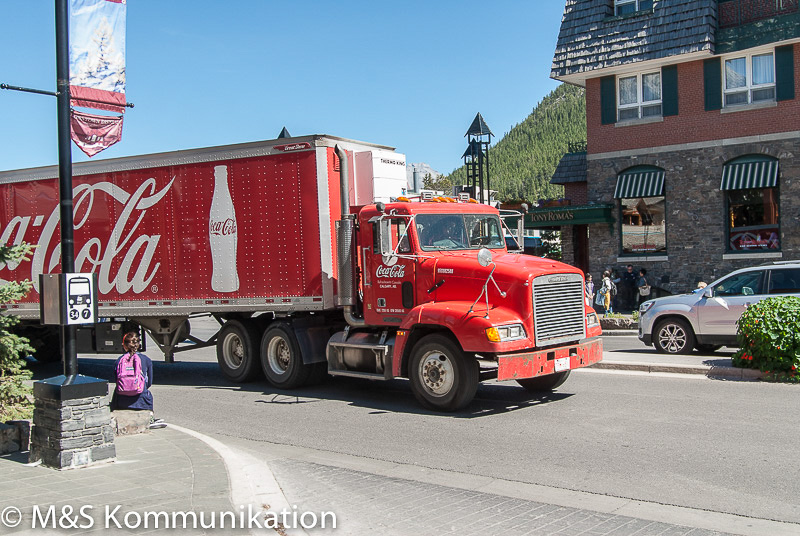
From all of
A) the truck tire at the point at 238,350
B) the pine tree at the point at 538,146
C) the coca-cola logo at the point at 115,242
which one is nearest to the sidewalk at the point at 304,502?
the truck tire at the point at 238,350

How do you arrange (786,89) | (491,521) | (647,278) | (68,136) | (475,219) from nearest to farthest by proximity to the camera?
(491,521), (68,136), (475,219), (786,89), (647,278)

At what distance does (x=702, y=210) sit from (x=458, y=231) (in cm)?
1691

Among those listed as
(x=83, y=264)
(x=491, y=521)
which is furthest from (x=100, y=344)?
(x=491, y=521)

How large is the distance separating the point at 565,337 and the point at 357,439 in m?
3.19

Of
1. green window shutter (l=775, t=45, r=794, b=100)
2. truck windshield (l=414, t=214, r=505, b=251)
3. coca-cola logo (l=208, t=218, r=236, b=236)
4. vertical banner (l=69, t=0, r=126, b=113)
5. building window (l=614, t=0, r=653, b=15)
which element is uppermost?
building window (l=614, t=0, r=653, b=15)

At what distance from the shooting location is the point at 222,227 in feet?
43.9

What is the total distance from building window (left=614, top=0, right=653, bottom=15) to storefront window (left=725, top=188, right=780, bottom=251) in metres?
7.03

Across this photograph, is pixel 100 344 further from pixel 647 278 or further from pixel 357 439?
pixel 647 278

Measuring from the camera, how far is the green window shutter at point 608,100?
27.7 m

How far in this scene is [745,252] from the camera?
25.3m

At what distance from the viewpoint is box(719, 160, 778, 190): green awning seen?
2456 cm

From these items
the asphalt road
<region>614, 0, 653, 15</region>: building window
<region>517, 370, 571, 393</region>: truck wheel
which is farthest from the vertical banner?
<region>614, 0, 653, 15</region>: building window

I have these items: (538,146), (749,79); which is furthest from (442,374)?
(538,146)

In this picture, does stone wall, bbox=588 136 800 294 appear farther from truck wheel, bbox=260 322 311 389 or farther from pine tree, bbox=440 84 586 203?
pine tree, bbox=440 84 586 203
